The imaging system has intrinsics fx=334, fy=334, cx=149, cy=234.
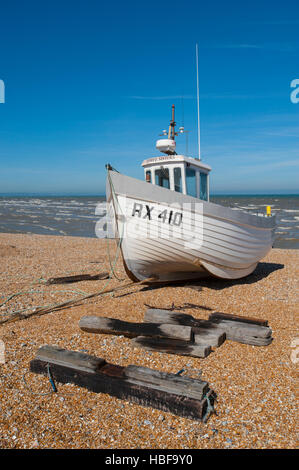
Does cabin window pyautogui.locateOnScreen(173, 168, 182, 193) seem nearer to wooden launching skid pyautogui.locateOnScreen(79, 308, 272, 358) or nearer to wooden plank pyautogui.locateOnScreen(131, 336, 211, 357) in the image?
wooden launching skid pyautogui.locateOnScreen(79, 308, 272, 358)

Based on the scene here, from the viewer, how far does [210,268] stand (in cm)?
747

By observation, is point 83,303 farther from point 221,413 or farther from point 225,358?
point 221,413

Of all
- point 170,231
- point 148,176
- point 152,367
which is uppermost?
point 148,176

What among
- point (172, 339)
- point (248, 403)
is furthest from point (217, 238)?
point (248, 403)

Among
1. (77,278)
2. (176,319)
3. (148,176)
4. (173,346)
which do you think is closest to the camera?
(173,346)

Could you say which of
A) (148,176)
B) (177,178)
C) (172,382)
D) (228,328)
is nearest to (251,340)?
(228,328)

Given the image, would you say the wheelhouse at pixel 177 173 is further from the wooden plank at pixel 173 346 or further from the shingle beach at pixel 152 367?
the wooden plank at pixel 173 346

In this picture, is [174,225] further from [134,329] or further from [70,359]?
[70,359]

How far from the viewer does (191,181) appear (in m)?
8.17

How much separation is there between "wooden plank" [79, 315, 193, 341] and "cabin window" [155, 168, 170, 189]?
403 cm

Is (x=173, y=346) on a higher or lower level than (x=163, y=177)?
lower

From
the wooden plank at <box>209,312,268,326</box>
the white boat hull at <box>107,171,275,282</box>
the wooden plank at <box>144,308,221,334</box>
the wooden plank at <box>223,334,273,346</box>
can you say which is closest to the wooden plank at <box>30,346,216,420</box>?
the wooden plank at <box>223,334,273,346</box>

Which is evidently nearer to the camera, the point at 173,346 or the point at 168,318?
the point at 173,346

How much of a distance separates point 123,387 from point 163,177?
559cm
